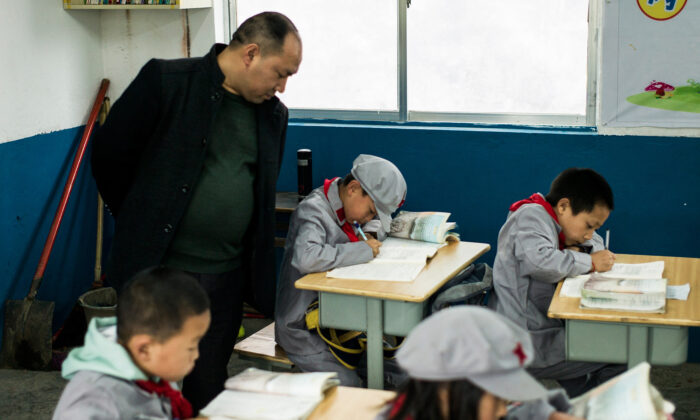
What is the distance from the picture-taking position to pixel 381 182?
10.1ft

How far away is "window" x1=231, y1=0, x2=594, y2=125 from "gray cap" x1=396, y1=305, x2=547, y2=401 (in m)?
2.93

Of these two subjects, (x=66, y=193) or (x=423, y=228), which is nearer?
(x=423, y=228)

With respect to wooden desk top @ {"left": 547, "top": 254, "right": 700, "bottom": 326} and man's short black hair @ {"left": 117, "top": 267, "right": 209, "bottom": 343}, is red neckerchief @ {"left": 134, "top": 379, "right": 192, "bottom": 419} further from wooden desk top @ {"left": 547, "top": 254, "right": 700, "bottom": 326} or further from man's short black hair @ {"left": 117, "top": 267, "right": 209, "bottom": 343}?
wooden desk top @ {"left": 547, "top": 254, "right": 700, "bottom": 326}

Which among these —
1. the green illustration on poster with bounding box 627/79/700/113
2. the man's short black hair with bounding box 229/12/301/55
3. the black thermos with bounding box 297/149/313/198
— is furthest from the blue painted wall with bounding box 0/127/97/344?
the green illustration on poster with bounding box 627/79/700/113

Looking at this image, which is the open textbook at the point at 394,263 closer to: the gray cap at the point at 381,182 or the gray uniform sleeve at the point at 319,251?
the gray uniform sleeve at the point at 319,251

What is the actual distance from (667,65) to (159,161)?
7.98 ft

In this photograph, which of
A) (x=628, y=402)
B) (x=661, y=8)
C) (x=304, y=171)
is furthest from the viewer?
(x=304, y=171)

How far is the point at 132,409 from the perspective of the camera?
67.6 inches

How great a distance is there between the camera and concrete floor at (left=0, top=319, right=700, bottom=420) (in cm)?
357

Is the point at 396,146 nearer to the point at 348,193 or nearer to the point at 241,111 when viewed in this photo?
the point at 348,193

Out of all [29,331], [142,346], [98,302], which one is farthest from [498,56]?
[142,346]

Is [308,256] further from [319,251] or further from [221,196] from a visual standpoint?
[221,196]

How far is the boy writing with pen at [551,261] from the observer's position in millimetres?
2912

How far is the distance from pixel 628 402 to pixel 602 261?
137cm
